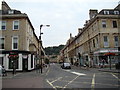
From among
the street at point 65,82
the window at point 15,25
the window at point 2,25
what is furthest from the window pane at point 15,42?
the street at point 65,82

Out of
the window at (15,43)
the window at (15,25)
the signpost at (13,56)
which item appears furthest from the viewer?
the window at (15,25)

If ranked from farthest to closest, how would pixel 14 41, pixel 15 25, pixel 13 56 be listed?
pixel 15 25 → pixel 14 41 → pixel 13 56

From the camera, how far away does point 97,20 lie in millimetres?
34594

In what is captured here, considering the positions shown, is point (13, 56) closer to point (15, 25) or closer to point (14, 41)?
point (14, 41)

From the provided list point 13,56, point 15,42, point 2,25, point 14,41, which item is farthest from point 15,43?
point 2,25

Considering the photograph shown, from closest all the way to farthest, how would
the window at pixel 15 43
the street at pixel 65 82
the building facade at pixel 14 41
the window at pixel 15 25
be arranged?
the street at pixel 65 82, the building facade at pixel 14 41, the window at pixel 15 43, the window at pixel 15 25

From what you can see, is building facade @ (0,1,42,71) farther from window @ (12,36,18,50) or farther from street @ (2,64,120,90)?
street @ (2,64,120,90)

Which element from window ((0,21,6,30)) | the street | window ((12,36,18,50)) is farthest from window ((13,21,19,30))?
the street

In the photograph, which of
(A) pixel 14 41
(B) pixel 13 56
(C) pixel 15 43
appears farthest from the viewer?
(A) pixel 14 41

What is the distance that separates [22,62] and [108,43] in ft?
58.7

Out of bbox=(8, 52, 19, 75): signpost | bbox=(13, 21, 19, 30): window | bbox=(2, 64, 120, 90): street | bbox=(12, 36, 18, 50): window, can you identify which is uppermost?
bbox=(13, 21, 19, 30): window

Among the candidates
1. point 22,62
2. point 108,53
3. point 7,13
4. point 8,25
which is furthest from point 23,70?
point 108,53

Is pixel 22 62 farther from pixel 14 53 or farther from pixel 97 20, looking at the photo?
pixel 97 20

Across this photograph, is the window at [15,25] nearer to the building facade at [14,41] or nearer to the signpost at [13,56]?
the building facade at [14,41]
